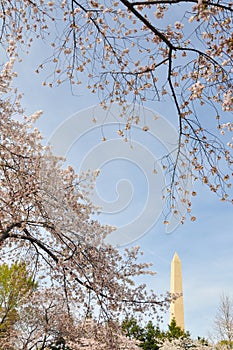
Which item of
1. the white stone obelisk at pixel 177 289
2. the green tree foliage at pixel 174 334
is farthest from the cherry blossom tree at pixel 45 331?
the white stone obelisk at pixel 177 289

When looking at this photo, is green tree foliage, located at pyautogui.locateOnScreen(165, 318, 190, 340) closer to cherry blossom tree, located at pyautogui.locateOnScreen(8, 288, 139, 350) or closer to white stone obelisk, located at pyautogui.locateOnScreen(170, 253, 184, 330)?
cherry blossom tree, located at pyautogui.locateOnScreen(8, 288, 139, 350)

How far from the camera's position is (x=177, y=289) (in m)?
23.2

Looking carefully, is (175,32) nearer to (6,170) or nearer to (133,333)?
(6,170)

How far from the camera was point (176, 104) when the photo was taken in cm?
357

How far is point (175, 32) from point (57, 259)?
12.1 ft

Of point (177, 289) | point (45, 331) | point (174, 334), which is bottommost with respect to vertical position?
point (45, 331)

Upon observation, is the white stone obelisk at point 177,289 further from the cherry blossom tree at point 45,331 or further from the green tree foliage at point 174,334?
the cherry blossom tree at point 45,331

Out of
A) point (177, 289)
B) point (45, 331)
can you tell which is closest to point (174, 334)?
point (45, 331)

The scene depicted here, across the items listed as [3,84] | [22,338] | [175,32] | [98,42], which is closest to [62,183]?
[3,84]

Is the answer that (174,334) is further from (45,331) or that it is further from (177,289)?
(177,289)

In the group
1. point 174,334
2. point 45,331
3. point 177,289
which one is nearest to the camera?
point 45,331

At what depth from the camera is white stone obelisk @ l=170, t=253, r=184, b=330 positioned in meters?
22.9

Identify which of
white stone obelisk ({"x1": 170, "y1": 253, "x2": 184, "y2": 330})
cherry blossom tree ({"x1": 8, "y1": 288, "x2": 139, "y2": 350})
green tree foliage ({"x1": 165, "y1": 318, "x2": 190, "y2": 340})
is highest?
white stone obelisk ({"x1": 170, "y1": 253, "x2": 184, "y2": 330})

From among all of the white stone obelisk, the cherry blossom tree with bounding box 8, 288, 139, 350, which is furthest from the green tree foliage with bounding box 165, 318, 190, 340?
the white stone obelisk
